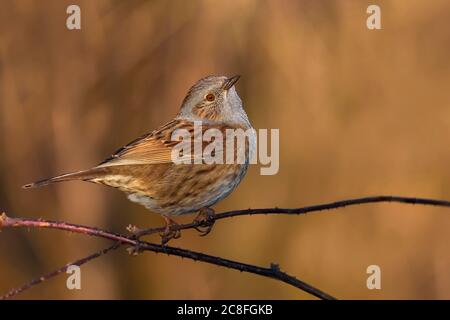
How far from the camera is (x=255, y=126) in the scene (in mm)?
7312

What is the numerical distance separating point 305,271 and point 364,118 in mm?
1552

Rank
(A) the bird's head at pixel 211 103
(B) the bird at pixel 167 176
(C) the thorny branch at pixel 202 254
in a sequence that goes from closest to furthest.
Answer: (C) the thorny branch at pixel 202 254, (B) the bird at pixel 167 176, (A) the bird's head at pixel 211 103

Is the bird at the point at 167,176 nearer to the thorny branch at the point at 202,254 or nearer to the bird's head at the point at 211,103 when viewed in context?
the bird's head at the point at 211,103

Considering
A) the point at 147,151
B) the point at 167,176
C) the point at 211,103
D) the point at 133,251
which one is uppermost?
the point at 211,103

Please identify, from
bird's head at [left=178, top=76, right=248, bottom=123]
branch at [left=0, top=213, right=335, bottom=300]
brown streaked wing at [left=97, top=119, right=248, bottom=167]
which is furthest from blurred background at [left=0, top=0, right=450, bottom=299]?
branch at [left=0, top=213, right=335, bottom=300]

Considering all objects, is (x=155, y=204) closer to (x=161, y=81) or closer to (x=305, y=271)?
(x=161, y=81)

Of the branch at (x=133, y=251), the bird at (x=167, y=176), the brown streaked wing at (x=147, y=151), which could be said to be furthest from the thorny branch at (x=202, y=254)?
the brown streaked wing at (x=147, y=151)

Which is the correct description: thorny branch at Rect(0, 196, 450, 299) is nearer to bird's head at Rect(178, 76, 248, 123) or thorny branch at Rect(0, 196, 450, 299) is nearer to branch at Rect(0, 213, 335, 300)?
branch at Rect(0, 213, 335, 300)

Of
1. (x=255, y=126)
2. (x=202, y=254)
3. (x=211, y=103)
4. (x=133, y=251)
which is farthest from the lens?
(x=255, y=126)

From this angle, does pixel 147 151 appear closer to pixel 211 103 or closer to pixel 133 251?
pixel 211 103

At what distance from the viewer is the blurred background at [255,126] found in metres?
6.91

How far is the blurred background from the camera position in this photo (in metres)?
6.91

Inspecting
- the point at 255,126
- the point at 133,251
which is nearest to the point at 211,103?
the point at 255,126

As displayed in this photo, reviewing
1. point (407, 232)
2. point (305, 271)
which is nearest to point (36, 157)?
point (305, 271)
